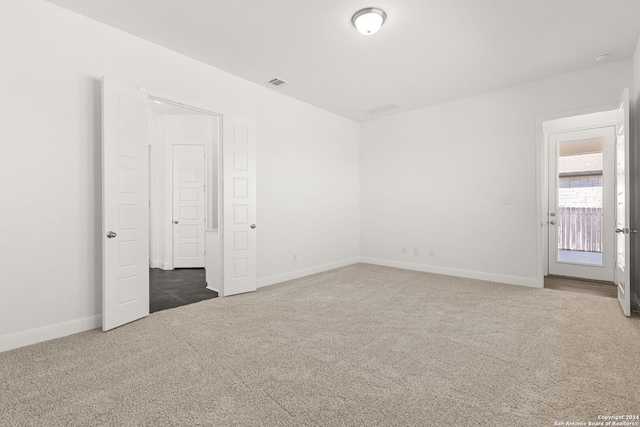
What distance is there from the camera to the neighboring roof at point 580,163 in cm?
513

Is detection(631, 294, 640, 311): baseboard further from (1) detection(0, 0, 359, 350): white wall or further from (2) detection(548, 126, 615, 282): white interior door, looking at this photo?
(1) detection(0, 0, 359, 350): white wall

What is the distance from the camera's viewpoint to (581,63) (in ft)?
13.3

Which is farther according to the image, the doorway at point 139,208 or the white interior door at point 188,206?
the white interior door at point 188,206

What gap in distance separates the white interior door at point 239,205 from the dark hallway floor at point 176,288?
50cm

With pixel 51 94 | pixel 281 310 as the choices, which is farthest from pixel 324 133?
pixel 51 94

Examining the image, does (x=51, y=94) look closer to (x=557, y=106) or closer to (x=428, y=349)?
(x=428, y=349)

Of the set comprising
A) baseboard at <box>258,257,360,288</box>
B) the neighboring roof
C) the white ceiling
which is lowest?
baseboard at <box>258,257,360,288</box>

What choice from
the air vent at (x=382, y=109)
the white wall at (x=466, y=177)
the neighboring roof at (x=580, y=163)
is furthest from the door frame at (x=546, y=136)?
the air vent at (x=382, y=109)

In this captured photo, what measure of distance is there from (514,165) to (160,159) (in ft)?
21.4

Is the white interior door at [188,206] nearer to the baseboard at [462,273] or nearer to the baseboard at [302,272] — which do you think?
the baseboard at [302,272]

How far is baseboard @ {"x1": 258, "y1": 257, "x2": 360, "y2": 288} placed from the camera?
191 inches

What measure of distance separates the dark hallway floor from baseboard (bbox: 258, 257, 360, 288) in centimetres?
78

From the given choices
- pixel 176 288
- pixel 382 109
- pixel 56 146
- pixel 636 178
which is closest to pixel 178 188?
pixel 176 288

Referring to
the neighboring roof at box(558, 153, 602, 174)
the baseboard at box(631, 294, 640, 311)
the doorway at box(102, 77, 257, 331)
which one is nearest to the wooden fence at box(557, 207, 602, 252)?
the neighboring roof at box(558, 153, 602, 174)
